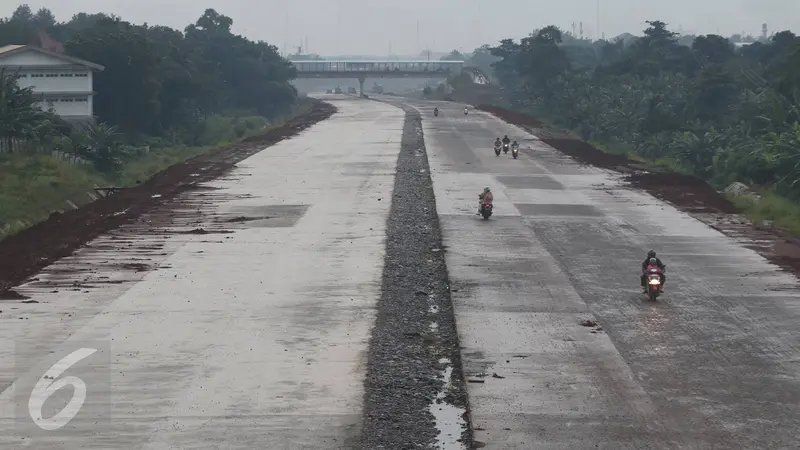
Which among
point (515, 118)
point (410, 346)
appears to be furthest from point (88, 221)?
point (515, 118)

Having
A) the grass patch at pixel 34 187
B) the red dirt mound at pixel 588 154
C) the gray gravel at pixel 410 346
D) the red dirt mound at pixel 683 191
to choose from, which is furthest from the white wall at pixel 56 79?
the gray gravel at pixel 410 346

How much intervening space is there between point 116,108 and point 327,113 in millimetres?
42856

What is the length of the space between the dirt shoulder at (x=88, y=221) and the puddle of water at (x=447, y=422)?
11.1 metres

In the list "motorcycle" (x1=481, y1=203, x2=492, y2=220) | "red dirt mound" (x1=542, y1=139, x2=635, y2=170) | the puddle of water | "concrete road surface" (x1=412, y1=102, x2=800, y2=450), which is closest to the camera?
the puddle of water

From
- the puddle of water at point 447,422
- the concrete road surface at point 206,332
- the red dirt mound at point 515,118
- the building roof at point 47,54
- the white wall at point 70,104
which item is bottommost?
the puddle of water at point 447,422

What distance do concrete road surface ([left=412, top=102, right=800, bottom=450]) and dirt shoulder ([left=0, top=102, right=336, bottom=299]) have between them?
9.31 meters

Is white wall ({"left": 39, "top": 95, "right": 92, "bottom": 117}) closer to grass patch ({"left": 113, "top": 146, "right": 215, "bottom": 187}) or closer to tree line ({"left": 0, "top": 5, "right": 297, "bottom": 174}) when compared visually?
tree line ({"left": 0, "top": 5, "right": 297, "bottom": 174})

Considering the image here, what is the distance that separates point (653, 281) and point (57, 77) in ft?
205

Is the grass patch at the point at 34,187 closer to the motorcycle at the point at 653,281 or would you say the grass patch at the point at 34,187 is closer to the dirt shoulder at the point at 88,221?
the dirt shoulder at the point at 88,221

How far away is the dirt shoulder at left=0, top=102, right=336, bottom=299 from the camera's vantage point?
1127 inches

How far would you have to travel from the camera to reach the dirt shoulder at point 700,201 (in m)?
32.2

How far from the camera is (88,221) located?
121 ft

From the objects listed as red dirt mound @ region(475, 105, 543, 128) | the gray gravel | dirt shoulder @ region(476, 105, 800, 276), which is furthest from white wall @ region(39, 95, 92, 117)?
the gray gravel

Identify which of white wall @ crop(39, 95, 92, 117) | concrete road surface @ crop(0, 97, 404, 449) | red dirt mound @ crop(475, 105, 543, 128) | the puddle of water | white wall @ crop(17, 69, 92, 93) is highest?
white wall @ crop(17, 69, 92, 93)
